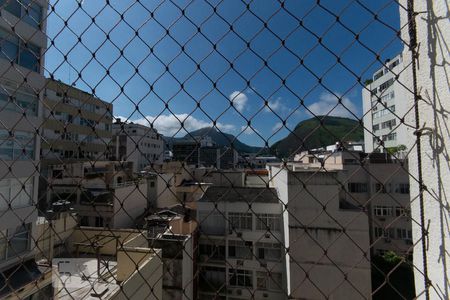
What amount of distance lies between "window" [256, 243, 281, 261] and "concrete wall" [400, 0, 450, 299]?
23.4ft

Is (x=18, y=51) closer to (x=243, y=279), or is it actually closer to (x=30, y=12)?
(x=30, y=12)

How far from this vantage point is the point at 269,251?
7.41m

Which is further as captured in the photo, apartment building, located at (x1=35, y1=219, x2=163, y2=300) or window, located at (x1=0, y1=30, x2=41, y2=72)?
apartment building, located at (x1=35, y1=219, x2=163, y2=300)

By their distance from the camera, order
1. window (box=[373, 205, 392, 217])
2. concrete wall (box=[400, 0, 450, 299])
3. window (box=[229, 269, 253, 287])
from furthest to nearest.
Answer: window (box=[373, 205, 392, 217])
window (box=[229, 269, 253, 287])
concrete wall (box=[400, 0, 450, 299])

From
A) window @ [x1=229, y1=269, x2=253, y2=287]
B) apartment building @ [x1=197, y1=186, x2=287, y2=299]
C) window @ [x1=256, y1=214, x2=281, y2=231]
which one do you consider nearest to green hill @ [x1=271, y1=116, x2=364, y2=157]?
apartment building @ [x1=197, y1=186, x2=287, y2=299]

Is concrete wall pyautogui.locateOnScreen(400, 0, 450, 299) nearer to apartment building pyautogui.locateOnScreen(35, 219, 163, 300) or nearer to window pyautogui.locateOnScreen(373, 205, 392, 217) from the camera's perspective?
apartment building pyautogui.locateOnScreen(35, 219, 163, 300)

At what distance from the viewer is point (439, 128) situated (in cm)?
57

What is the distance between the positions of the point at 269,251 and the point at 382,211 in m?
5.86

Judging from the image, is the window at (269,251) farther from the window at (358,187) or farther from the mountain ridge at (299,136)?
the mountain ridge at (299,136)

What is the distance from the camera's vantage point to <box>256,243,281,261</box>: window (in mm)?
7271

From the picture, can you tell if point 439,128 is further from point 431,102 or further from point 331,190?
point 331,190

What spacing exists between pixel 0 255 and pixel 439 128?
6872 millimetres

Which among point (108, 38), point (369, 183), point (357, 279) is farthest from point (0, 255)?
point (369, 183)

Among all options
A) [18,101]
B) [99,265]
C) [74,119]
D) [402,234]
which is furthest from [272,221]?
[74,119]
